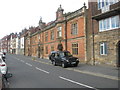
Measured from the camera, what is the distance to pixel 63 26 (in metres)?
27.0

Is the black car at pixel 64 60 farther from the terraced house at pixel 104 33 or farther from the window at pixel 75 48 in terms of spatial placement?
the window at pixel 75 48

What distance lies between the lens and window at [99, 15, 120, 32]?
15.4 meters

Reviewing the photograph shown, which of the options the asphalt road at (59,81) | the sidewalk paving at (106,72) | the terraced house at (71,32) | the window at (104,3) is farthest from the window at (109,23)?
the asphalt road at (59,81)

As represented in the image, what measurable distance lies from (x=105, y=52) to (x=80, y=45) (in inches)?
210

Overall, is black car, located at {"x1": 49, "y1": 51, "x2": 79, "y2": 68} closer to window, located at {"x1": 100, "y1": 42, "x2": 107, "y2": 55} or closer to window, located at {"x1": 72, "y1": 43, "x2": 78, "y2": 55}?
window, located at {"x1": 100, "y1": 42, "x2": 107, "y2": 55}

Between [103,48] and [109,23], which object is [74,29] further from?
[109,23]

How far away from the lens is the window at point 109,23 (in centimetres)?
1540

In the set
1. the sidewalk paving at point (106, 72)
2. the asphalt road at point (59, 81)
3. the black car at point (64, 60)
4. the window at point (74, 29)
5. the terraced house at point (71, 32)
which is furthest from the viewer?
the window at point (74, 29)

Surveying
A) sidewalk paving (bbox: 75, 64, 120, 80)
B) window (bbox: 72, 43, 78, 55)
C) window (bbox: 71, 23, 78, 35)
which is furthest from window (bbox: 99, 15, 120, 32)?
window (bbox: 72, 43, 78, 55)

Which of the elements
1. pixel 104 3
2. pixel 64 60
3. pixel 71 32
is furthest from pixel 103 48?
pixel 71 32

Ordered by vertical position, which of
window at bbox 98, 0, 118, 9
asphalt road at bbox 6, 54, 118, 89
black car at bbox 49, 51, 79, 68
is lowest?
asphalt road at bbox 6, 54, 118, 89

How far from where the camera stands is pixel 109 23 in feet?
54.1

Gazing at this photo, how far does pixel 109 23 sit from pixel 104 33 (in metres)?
1.30

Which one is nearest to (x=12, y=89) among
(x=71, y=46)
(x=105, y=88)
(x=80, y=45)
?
(x=105, y=88)
